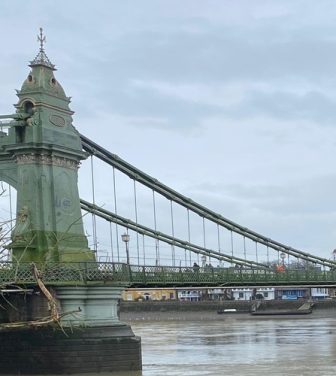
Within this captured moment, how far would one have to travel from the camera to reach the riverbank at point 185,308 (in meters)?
124

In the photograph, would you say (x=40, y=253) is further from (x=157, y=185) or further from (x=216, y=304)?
(x=216, y=304)

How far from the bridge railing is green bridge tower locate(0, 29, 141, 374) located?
16 centimetres

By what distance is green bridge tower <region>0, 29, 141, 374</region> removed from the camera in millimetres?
35719

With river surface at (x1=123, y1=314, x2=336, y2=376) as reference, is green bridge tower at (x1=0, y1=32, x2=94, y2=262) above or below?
above

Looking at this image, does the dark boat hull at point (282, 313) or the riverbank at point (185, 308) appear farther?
the riverbank at point (185, 308)

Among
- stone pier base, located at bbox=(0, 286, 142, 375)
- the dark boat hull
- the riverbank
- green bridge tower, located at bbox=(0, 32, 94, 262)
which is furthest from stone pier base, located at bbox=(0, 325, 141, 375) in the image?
the riverbank

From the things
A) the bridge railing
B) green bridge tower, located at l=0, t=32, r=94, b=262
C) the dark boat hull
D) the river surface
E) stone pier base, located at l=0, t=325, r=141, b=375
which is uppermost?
green bridge tower, located at l=0, t=32, r=94, b=262

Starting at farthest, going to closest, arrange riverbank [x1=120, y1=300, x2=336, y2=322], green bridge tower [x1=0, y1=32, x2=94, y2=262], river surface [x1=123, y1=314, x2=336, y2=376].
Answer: riverbank [x1=120, y1=300, x2=336, y2=322], green bridge tower [x1=0, y1=32, x2=94, y2=262], river surface [x1=123, y1=314, x2=336, y2=376]

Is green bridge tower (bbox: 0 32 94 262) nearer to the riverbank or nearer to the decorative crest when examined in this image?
the decorative crest

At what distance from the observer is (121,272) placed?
125ft

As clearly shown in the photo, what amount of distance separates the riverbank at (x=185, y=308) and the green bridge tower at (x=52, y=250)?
8401cm

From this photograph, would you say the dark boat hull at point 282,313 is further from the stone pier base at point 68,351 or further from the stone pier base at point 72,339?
the stone pier base at point 68,351

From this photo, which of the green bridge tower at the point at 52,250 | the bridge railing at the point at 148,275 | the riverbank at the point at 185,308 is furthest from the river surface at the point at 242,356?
the riverbank at the point at 185,308

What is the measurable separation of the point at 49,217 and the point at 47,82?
19.2 ft
